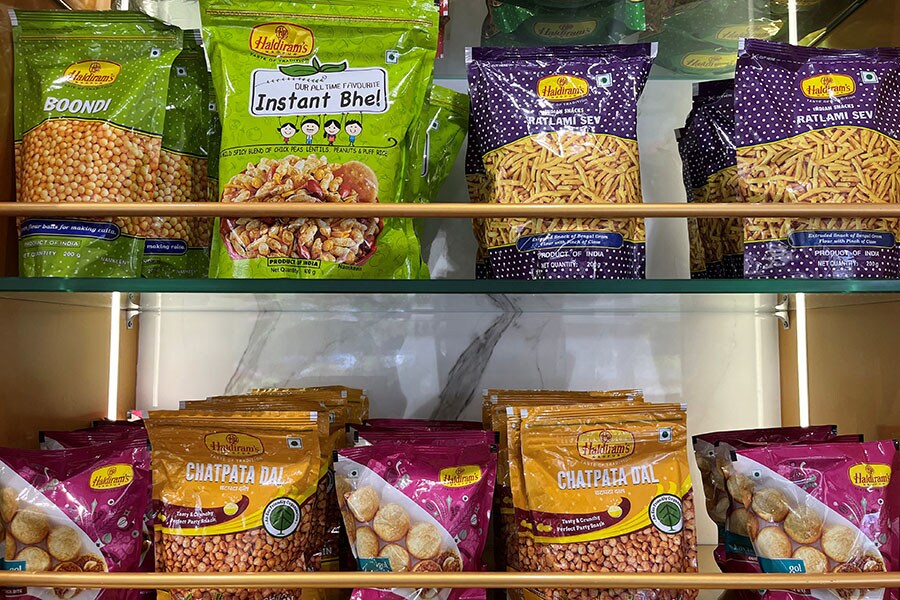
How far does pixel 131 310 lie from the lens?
52.6 inches

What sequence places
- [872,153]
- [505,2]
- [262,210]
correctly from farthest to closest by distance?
[505,2] → [872,153] → [262,210]

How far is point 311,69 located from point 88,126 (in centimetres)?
31

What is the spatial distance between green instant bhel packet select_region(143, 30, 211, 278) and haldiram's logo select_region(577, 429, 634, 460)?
2.00 feet

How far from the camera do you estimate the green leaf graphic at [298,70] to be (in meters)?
1.06

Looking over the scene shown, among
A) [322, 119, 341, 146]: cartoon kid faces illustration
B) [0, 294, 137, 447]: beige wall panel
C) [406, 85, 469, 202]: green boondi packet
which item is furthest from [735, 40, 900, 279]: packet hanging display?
[0, 294, 137, 447]: beige wall panel

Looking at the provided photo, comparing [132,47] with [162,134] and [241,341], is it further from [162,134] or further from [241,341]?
[241,341]

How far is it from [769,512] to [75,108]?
3.48ft

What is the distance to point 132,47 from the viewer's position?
1.09m

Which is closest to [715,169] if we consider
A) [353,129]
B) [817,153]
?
[817,153]

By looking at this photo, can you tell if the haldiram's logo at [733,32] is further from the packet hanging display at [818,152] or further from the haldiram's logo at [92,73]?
the haldiram's logo at [92,73]

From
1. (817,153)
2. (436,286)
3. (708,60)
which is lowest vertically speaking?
(436,286)

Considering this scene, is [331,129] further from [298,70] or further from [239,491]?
[239,491]

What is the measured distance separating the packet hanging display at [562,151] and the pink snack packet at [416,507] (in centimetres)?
27

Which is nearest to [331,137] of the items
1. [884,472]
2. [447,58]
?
[447,58]
